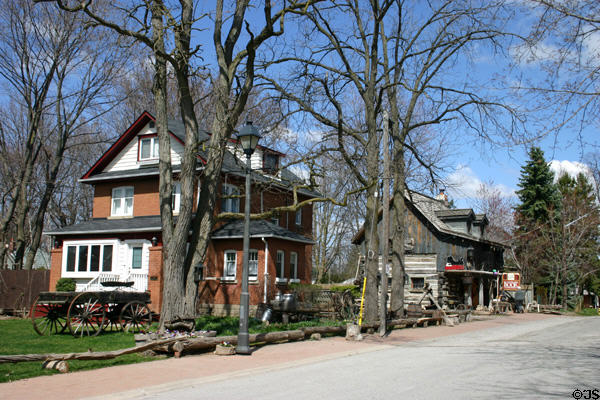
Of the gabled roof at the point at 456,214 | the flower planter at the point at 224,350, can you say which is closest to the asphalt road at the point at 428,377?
the flower planter at the point at 224,350

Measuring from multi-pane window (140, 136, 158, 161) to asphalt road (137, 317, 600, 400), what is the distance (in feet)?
62.1

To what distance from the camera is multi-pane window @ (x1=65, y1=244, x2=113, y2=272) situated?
27547mm

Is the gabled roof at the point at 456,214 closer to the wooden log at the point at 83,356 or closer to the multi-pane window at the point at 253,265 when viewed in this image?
the multi-pane window at the point at 253,265

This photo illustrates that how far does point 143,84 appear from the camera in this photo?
38812 millimetres

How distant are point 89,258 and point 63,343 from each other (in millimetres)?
13178

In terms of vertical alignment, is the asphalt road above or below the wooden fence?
below

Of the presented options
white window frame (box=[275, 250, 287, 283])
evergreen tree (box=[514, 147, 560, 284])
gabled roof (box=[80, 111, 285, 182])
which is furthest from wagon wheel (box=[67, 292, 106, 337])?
evergreen tree (box=[514, 147, 560, 284])

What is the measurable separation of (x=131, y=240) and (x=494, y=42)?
744 inches

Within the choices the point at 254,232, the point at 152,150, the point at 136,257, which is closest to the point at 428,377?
the point at 254,232

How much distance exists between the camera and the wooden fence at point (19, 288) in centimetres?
2570

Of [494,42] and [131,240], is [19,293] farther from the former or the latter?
[494,42]

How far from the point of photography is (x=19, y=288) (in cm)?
2655

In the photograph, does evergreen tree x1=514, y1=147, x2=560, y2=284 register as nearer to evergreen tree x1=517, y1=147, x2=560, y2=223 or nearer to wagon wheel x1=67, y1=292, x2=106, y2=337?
evergreen tree x1=517, y1=147, x2=560, y2=223

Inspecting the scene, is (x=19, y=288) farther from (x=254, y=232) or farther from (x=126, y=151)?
(x=254, y=232)
